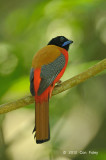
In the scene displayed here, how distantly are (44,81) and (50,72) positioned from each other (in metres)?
0.12

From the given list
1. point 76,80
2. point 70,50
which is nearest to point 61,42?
point 70,50

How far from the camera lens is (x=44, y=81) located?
2.51m

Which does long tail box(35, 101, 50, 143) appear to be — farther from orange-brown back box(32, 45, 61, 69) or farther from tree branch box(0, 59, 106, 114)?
orange-brown back box(32, 45, 61, 69)

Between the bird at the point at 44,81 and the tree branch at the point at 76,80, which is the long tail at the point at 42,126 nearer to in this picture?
the bird at the point at 44,81

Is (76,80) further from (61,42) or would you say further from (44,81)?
(61,42)

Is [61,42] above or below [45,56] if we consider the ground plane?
above

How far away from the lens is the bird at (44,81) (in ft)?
7.86

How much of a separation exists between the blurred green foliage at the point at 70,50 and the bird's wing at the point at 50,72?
13cm

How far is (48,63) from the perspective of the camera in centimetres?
267

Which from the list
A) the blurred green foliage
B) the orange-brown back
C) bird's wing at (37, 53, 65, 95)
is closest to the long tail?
bird's wing at (37, 53, 65, 95)

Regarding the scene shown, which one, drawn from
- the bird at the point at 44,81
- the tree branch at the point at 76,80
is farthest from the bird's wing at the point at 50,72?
the tree branch at the point at 76,80

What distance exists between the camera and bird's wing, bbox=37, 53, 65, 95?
248 cm

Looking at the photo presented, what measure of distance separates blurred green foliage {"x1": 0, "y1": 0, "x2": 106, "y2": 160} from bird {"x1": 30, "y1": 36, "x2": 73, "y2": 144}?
0.55 feet

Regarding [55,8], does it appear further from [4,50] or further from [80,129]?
[80,129]
